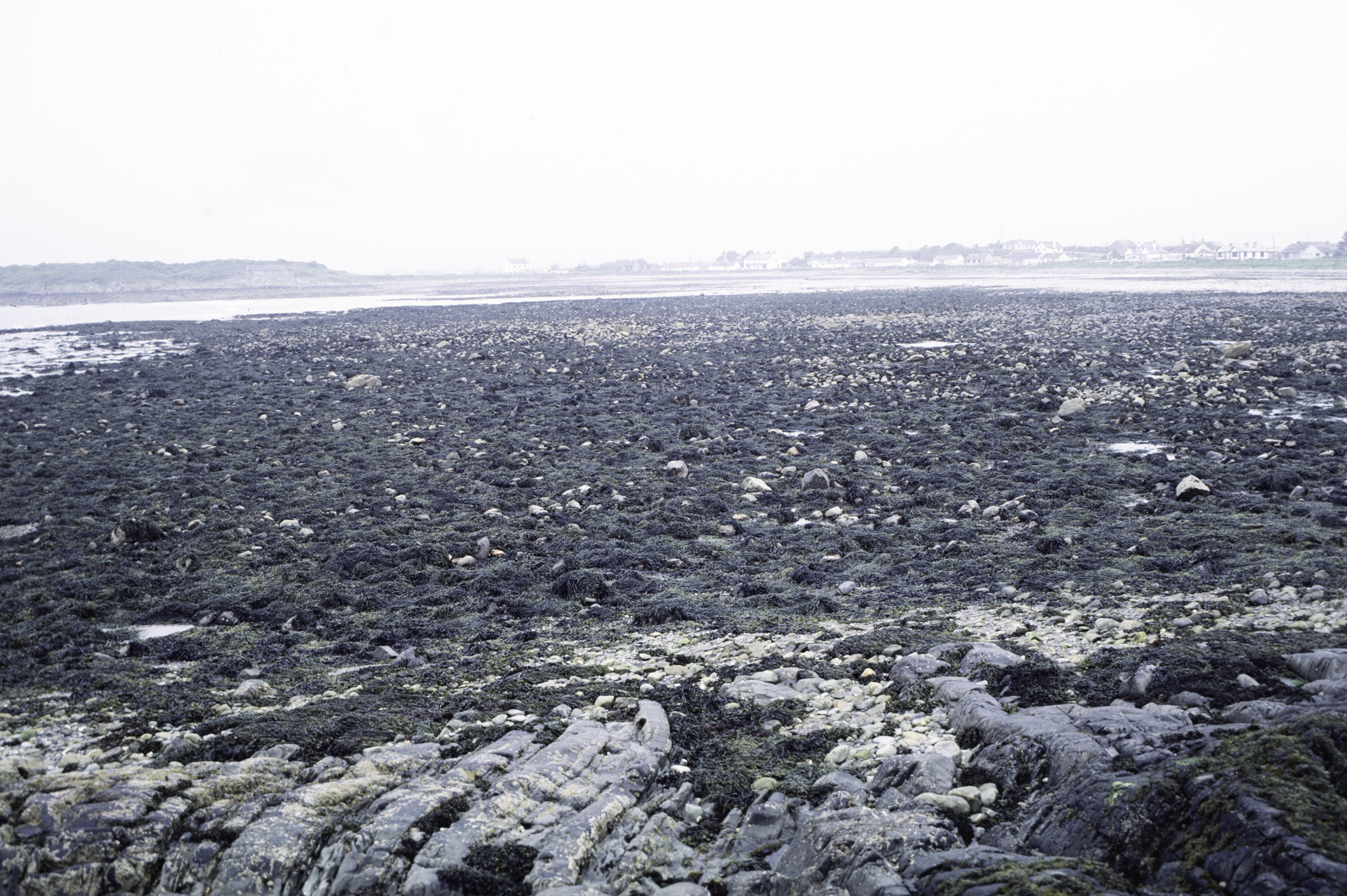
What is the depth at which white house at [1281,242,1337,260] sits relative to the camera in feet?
424

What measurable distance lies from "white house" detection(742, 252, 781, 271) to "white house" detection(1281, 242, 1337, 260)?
9156 centimetres

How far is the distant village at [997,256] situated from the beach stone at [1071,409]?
120991mm

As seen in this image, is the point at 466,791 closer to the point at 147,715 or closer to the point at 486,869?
the point at 486,869

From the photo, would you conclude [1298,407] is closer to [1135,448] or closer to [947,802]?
[1135,448]

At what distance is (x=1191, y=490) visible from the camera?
8.69 m

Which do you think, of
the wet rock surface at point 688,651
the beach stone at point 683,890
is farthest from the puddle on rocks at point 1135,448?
the beach stone at point 683,890

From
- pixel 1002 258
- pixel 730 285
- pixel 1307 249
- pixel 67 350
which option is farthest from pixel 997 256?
pixel 67 350

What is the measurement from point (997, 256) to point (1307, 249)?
48523mm

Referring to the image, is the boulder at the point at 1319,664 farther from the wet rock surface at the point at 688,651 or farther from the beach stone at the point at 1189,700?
the beach stone at the point at 1189,700

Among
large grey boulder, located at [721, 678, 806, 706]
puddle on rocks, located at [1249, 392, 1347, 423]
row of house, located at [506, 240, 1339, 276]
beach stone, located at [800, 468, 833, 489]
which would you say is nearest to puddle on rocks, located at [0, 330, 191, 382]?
beach stone, located at [800, 468, 833, 489]

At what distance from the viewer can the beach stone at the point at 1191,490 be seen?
28.4ft

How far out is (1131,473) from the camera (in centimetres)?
979

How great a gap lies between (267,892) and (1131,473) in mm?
9862

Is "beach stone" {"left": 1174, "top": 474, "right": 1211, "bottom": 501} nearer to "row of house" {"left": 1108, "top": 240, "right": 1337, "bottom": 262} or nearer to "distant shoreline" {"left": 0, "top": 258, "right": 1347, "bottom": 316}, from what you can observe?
"distant shoreline" {"left": 0, "top": 258, "right": 1347, "bottom": 316}
